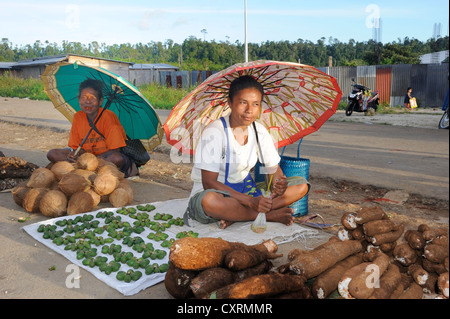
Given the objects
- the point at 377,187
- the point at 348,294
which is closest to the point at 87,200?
the point at 348,294

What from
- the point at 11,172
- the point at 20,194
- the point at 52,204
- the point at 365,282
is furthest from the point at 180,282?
the point at 11,172

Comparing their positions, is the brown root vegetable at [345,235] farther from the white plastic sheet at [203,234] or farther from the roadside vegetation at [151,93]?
the roadside vegetation at [151,93]

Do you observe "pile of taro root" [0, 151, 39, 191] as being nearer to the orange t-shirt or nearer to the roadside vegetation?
the orange t-shirt

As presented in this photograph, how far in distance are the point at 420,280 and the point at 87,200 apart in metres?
3.23

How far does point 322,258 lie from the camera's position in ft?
8.43

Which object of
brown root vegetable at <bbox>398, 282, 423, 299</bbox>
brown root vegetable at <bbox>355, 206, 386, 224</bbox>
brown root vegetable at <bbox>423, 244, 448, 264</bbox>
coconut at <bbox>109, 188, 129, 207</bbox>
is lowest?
coconut at <bbox>109, 188, 129, 207</bbox>

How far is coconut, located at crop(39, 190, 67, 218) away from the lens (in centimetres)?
416

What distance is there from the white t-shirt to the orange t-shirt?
185 centimetres

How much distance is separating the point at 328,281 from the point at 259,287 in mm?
512

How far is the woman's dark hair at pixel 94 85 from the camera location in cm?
518

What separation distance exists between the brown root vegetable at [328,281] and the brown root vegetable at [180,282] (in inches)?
29.5

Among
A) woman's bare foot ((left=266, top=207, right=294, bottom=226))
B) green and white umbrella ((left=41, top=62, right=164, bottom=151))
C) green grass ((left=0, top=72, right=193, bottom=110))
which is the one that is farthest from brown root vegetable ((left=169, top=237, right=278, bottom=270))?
green grass ((left=0, top=72, right=193, bottom=110))

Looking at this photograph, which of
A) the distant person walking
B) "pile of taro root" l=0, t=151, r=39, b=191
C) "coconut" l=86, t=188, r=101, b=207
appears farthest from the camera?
the distant person walking

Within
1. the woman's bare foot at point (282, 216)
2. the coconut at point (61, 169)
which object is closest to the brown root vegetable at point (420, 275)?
the woman's bare foot at point (282, 216)
